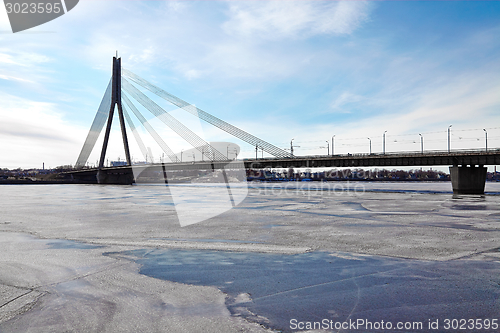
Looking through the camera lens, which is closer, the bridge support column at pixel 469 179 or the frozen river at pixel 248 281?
the frozen river at pixel 248 281

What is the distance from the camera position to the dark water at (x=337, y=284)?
19.7 feet

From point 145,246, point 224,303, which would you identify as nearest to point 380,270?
point 224,303

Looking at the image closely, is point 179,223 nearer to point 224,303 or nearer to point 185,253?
point 185,253

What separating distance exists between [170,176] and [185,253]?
189367mm

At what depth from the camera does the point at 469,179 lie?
59.1m

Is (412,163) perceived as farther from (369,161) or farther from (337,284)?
(337,284)

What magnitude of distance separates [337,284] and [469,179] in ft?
207

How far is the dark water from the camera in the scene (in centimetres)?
601

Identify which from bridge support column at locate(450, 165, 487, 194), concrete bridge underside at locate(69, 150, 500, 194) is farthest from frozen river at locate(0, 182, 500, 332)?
concrete bridge underside at locate(69, 150, 500, 194)

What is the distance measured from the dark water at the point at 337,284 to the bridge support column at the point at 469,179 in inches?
2276

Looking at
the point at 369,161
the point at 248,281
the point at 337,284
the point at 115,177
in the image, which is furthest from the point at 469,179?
the point at 115,177

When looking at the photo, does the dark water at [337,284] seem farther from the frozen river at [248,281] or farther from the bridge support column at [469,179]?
the bridge support column at [469,179]

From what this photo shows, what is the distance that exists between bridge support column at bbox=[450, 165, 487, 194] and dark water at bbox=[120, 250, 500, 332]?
190 feet

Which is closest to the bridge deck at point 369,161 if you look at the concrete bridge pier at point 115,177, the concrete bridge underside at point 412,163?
the concrete bridge underside at point 412,163
